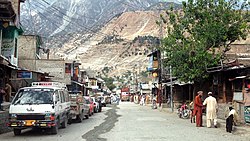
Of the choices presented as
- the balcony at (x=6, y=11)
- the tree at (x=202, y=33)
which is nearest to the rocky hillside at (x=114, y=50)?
the tree at (x=202, y=33)

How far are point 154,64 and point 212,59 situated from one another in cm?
3435

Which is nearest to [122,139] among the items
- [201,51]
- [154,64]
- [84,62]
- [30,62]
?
[201,51]

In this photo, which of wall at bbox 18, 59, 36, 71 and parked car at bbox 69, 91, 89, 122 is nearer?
parked car at bbox 69, 91, 89, 122

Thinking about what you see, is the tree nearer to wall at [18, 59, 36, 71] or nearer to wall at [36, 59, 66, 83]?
wall at [18, 59, 36, 71]

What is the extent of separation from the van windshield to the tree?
12.0m

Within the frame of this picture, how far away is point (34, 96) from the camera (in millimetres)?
16016

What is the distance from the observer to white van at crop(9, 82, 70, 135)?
582 inches

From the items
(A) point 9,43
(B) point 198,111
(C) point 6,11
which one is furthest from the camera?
(A) point 9,43

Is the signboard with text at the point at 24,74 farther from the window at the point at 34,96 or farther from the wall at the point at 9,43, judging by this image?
the window at the point at 34,96

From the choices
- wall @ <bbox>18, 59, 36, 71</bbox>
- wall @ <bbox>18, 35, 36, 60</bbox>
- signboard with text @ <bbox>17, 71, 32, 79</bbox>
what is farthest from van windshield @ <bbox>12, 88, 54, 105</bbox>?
wall @ <bbox>18, 35, 36, 60</bbox>

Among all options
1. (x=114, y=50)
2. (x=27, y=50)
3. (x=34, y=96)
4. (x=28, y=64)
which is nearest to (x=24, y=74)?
(x=34, y=96)

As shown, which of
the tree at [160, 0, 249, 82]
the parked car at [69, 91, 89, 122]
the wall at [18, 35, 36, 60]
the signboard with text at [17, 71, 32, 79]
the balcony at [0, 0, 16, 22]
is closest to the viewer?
the balcony at [0, 0, 16, 22]

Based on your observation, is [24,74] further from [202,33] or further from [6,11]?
[202,33]

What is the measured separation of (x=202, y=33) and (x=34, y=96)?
14086mm
